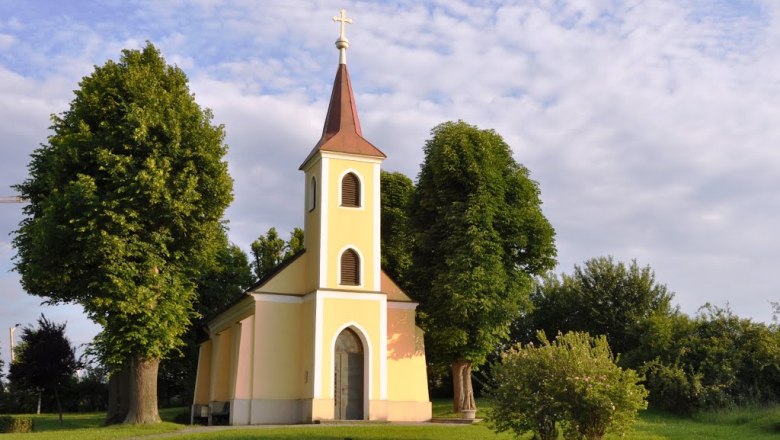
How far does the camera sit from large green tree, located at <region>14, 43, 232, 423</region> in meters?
27.3

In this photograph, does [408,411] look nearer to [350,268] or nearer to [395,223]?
[350,268]

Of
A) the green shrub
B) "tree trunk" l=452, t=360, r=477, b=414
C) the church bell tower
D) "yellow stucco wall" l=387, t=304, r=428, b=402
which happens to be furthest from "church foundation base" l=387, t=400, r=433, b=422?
the green shrub

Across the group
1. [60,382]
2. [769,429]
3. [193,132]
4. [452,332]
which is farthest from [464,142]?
[60,382]

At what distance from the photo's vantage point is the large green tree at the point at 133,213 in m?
27.3

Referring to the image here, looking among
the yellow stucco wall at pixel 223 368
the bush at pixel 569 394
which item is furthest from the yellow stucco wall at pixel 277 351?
the bush at pixel 569 394

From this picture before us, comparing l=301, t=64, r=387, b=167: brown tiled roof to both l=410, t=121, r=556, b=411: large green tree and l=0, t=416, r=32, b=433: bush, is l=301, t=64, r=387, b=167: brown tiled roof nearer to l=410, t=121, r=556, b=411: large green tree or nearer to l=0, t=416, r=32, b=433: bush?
l=410, t=121, r=556, b=411: large green tree

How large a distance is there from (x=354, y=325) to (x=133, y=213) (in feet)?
31.5

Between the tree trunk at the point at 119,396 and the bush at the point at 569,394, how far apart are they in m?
18.5

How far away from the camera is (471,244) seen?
3322cm

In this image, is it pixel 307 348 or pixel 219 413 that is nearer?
pixel 307 348

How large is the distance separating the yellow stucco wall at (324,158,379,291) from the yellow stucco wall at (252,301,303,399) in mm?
2464

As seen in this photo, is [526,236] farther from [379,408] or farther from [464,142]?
[379,408]

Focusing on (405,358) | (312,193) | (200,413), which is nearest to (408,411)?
(405,358)

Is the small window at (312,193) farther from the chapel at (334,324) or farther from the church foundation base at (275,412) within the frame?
the church foundation base at (275,412)
